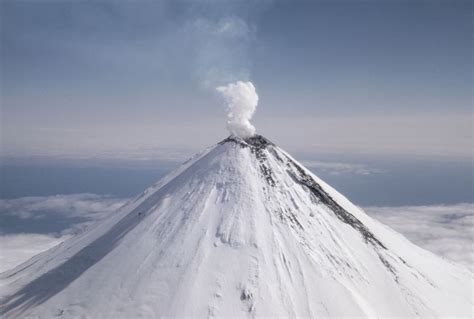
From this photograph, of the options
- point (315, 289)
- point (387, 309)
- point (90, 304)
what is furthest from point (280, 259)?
point (90, 304)

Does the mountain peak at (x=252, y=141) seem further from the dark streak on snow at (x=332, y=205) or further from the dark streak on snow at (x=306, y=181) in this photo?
the dark streak on snow at (x=332, y=205)

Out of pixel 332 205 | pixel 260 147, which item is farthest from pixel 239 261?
pixel 260 147

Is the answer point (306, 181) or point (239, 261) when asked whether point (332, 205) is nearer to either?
point (306, 181)

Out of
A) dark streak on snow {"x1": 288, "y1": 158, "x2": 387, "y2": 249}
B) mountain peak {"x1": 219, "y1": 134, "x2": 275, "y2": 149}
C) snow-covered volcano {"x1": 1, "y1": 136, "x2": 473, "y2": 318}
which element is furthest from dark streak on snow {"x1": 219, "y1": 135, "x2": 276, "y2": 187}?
dark streak on snow {"x1": 288, "y1": 158, "x2": 387, "y2": 249}

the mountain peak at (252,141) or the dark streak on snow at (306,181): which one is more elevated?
the mountain peak at (252,141)

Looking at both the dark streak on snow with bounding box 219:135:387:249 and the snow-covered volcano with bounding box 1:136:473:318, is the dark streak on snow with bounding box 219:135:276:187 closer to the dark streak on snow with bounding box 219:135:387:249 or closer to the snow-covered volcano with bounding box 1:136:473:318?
the dark streak on snow with bounding box 219:135:387:249

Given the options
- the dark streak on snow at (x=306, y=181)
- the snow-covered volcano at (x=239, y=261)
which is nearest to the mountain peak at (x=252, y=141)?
the dark streak on snow at (x=306, y=181)

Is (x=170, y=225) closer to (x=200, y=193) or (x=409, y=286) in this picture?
(x=200, y=193)

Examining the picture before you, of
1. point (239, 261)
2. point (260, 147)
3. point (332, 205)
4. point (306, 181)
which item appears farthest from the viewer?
point (260, 147)
